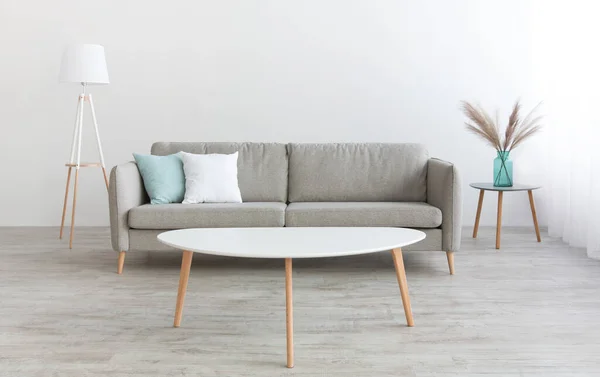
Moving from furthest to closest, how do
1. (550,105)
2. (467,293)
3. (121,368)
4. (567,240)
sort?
(550,105)
(567,240)
(467,293)
(121,368)

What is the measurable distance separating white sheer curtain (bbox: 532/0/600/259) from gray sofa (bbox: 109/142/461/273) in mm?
1138

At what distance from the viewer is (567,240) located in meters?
5.03

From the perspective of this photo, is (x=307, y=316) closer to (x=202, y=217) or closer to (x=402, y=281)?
(x=402, y=281)

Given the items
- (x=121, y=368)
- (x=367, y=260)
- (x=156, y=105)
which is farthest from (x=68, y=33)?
(x=121, y=368)

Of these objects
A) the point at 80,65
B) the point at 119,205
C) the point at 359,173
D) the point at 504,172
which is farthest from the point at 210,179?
the point at 504,172

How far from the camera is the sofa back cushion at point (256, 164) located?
4.67 metres

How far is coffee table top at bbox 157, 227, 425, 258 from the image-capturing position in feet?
8.79

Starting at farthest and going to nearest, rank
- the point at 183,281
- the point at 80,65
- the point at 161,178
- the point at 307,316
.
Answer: the point at 80,65 < the point at 161,178 < the point at 307,316 < the point at 183,281

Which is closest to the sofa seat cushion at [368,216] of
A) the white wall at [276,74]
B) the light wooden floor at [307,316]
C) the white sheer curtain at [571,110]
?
the light wooden floor at [307,316]

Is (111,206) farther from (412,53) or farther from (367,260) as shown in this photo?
(412,53)

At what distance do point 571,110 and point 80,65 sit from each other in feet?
12.4

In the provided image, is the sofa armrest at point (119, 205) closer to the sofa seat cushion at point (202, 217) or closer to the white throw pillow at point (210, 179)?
the sofa seat cushion at point (202, 217)

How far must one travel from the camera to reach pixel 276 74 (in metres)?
5.85

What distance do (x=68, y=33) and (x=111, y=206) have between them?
2.49 metres
